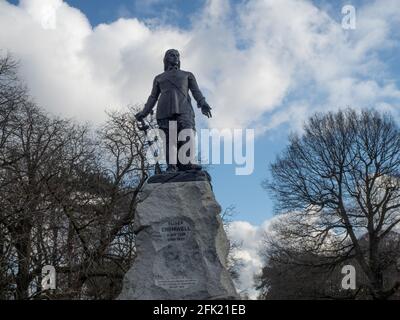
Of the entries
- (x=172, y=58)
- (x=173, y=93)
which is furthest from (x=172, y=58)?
(x=173, y=93)

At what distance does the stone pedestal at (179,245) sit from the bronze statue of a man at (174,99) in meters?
0.63

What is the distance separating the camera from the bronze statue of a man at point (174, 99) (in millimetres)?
10516

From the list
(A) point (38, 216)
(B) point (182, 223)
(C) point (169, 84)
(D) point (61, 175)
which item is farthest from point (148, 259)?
(D) point (61, 175)

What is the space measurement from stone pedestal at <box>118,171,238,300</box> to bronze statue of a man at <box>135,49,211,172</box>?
629 mm

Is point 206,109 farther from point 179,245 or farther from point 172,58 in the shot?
point 179,245

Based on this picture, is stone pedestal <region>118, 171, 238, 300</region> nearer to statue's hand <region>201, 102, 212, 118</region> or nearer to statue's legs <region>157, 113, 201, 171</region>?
statue's legs <region>157, 113, 201, 171</region>

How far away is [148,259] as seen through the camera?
31.0 ft

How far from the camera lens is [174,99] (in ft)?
34.7

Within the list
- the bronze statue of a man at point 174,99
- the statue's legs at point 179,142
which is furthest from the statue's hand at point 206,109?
the statue's legs at point 179,142

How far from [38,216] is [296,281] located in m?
14.1

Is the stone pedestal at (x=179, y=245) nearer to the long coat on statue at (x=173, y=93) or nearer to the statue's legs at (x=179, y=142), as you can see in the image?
the statue's legs at (x=179, y=142)

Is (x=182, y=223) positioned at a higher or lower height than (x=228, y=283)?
higher

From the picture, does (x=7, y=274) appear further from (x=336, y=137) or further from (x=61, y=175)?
(x=336, y=137)
